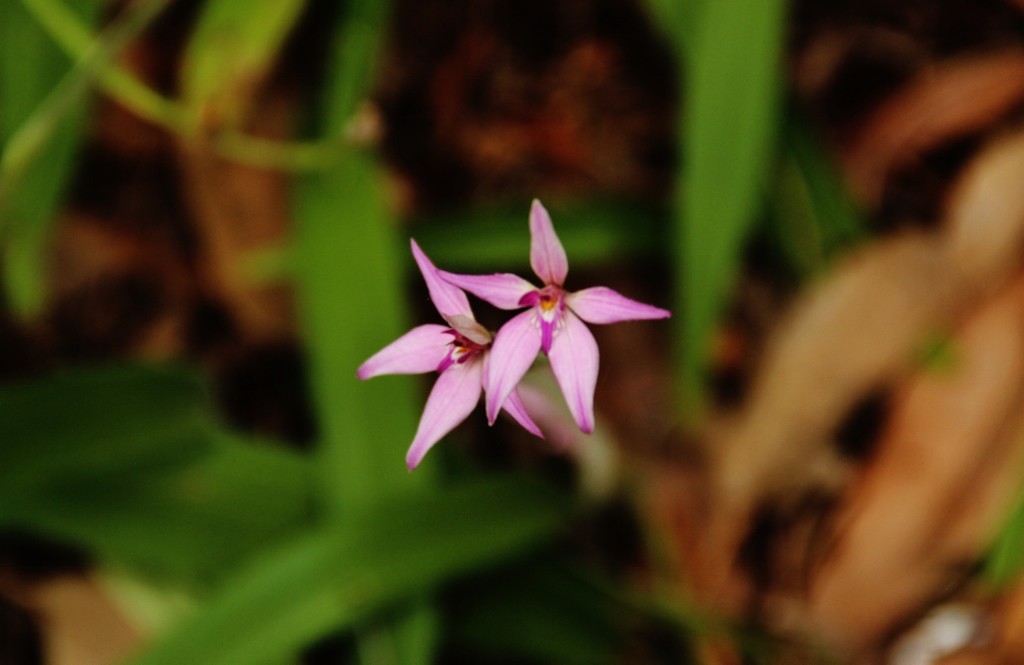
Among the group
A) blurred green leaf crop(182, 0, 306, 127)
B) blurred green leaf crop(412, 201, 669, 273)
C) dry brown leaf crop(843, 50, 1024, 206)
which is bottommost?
blurred green leaf crop(412, 201, 669, 273)

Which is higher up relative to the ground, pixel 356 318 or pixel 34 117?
pixel 34 117

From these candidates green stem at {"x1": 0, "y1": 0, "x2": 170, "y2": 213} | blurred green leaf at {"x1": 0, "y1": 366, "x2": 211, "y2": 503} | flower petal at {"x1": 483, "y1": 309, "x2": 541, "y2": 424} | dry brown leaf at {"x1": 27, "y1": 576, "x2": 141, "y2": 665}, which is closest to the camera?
flower petal at {"x1": 483, "y1": 309, "x2": 541, "y2": 424}

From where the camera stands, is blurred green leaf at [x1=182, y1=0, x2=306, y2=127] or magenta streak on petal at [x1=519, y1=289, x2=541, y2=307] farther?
blurred green leaf at [x1=182, y1=0, x2=306, y2=127]

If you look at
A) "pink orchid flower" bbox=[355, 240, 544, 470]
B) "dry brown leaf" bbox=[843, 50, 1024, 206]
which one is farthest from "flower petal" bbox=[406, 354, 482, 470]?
"dry brown leaf" bbox=[843, 50, 1024, 206]

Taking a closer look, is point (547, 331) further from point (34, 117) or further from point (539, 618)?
point (34, 117)

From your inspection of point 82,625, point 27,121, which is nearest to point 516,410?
point 27,121

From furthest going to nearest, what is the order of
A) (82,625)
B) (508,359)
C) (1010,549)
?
(82,625) < (1010,549) < (508,359)

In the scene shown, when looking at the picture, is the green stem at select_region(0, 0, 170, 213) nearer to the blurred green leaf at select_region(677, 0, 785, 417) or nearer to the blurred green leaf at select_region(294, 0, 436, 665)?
the blurred green leaf at select_region(294, 0, 436, 665)

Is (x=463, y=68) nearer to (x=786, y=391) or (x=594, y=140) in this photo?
(x=594, y=140)
